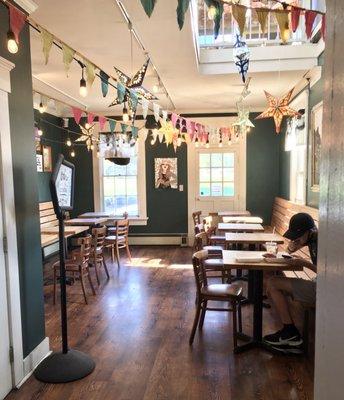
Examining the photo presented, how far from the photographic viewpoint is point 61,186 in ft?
9.55

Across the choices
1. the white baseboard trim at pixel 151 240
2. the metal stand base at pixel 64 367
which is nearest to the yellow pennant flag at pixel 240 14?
the metal stand base at pixel 64 367

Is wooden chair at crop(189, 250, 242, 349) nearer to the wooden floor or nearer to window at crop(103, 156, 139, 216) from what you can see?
the wooden floor

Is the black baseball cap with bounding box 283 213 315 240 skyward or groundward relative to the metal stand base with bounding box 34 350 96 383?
skyward

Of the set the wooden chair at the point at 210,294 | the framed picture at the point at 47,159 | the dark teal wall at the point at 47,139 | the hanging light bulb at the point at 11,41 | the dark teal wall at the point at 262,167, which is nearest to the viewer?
the hanging light bulb at the point at 11,41

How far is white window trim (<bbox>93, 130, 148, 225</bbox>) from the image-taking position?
8.09m

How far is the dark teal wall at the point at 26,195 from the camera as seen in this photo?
272 centimetres

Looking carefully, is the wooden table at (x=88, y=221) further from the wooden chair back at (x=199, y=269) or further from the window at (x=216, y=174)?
the wooden chair back at (x=199, y=269)

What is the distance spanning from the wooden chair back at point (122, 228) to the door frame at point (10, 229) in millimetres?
3538

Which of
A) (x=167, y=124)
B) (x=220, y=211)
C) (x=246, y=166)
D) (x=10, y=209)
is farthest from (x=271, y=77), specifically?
(x=10, y=209)

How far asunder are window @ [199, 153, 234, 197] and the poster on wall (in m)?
0.60

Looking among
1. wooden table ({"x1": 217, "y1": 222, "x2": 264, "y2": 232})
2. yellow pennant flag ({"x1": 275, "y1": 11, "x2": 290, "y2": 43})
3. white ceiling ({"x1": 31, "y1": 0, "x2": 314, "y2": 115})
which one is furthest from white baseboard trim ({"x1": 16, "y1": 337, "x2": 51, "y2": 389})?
yellow pennant flag ({"x1": 275, "y1": 11, "x2": 290, "y2": 43})

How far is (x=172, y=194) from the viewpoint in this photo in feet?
26.6

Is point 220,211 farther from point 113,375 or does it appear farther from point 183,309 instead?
point 113,375

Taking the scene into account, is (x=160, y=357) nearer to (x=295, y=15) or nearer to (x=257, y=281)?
(x=257, y=281)
